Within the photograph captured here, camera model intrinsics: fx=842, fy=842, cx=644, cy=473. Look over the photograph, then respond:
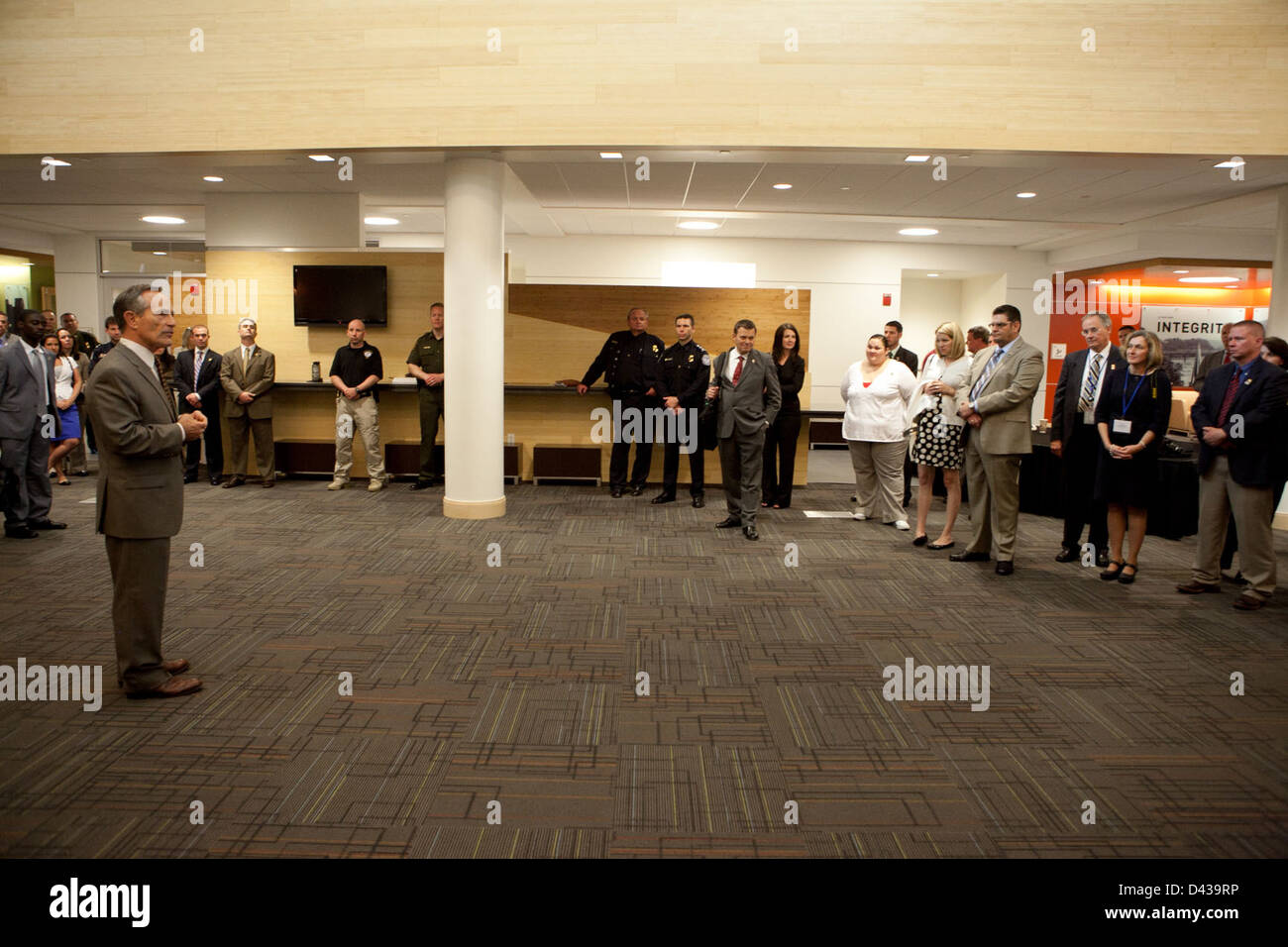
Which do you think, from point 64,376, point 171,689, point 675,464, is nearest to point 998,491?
point 675,464

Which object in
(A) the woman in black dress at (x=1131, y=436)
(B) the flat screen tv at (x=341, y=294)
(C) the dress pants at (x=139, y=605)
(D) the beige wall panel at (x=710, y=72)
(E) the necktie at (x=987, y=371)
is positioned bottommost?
(C) the dress pants at (x=139, y=605)

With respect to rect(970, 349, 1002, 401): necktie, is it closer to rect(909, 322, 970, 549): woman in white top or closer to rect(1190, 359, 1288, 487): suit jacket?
rect(909, 322, 970, 549): woman in white top

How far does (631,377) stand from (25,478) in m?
5.40

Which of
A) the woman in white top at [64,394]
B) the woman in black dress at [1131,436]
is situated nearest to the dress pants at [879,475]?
the woman in black dress at [1131,436]

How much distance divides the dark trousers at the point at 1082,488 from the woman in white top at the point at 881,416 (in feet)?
4.44

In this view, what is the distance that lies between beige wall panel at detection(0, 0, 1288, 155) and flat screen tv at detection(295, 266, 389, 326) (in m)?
2.42

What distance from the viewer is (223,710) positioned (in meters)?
3.53

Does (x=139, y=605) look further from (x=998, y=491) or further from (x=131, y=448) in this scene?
(x=998, y=491)

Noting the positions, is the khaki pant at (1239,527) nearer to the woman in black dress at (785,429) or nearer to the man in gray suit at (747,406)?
the man in gray suit at (747,406)

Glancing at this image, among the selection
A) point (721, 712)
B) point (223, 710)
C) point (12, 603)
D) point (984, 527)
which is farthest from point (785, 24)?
point (12, 603)

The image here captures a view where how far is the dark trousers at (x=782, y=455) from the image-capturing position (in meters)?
8.73

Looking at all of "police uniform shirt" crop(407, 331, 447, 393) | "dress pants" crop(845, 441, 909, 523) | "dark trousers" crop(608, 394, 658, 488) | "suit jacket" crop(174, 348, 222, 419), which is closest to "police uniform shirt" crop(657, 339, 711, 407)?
"dark trousers" crop(608, 394, 658, 488)

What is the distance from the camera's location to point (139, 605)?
11.6 feet

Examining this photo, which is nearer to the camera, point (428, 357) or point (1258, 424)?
point (1258, 424)
